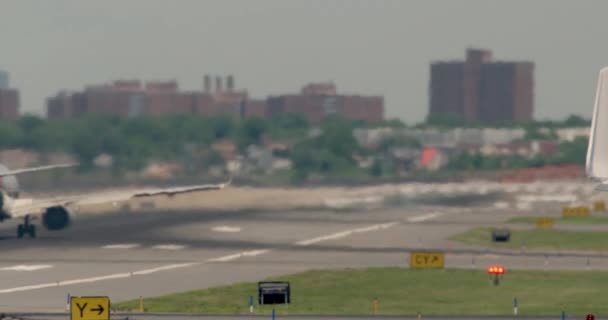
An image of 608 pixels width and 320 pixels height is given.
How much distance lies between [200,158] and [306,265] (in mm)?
57188

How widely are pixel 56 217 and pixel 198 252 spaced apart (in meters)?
11.3

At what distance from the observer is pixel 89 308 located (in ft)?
145

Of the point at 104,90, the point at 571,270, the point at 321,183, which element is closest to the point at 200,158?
the point at 104,90

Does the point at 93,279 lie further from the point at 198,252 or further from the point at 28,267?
the point at 198,252

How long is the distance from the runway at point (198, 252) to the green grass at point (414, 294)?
316 cm

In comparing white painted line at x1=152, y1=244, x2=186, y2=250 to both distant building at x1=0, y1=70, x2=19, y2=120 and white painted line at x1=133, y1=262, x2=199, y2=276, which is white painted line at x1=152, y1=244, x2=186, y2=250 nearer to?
white painted line at x1=133, y1=262, x2=199, y2=276

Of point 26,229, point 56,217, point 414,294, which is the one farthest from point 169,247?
point 414,294

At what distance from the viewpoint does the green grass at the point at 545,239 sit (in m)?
102

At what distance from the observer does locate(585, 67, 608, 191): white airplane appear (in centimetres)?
2361

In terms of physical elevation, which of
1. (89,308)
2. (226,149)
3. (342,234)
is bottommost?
(89,308)

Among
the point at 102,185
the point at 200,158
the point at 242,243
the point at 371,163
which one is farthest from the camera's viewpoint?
the point at 371,163

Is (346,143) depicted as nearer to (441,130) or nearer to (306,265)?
(441,130)

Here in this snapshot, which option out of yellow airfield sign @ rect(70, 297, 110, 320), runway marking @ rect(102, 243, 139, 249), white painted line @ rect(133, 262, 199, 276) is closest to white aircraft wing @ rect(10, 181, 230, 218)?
runway marking @ rect(102, 243, 139, 249)

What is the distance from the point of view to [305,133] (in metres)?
168
